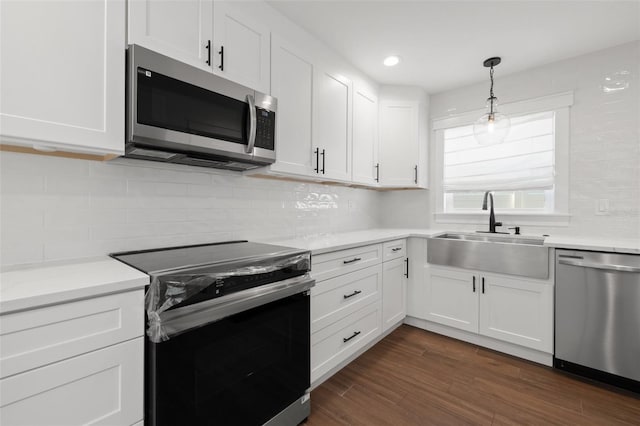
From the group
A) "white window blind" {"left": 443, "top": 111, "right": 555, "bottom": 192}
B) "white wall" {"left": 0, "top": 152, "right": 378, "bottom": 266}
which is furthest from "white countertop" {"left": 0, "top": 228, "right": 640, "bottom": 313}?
"white window blind" {"left": 443, "top": 111, "right": 555, "bottom": 192}

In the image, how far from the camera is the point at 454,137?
338cm

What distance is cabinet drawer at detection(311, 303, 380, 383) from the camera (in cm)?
184

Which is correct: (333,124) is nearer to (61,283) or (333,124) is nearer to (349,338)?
(349,338)

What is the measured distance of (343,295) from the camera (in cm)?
206

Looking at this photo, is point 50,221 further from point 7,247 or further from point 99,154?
point 99,154

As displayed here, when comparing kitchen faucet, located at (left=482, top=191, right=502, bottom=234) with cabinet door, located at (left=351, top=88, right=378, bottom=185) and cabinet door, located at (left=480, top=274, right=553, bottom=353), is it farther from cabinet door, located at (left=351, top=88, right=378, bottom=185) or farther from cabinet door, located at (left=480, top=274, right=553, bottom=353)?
cabinet door, located at (left=351, top=88, right=378, bottom=185)

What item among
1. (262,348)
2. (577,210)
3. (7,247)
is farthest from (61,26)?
(577,210)

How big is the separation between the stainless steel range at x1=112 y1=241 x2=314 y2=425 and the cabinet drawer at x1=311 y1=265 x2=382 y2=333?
0.18 metres

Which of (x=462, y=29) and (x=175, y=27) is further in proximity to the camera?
(x=462, y=29)

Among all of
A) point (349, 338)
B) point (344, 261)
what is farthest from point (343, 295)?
point (349, 338)

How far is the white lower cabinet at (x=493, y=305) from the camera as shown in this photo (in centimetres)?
224

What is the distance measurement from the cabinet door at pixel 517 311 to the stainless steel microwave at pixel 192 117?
2.08 metres

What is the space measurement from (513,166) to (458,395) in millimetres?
2242

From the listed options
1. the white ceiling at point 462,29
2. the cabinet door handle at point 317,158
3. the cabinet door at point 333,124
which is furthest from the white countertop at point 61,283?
the white ceiling at point 462,29
